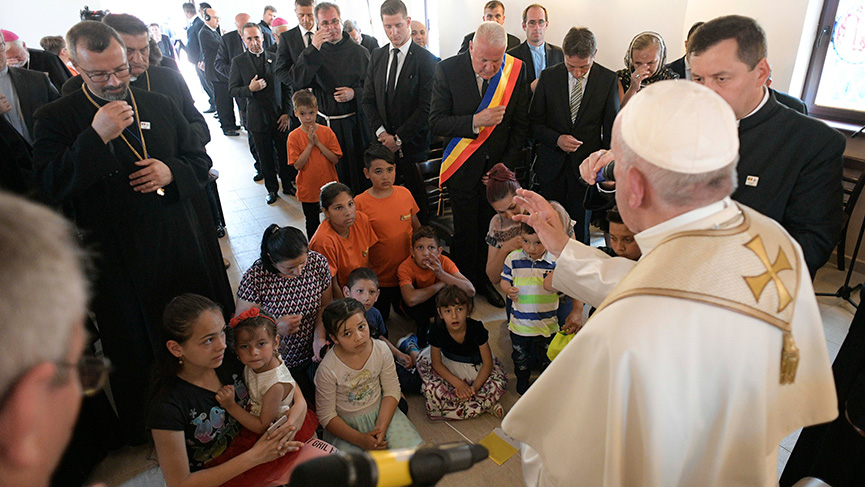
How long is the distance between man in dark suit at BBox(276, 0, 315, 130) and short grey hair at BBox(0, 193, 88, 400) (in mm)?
4762

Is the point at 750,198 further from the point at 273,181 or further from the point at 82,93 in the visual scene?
the point at 273,181

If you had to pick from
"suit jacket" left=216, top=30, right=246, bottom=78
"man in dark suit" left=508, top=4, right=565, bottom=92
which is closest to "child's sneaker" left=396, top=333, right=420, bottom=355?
Result: "man in dark suit" left=508, top=4, right=565, bottom=92

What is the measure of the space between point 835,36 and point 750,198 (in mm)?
3089

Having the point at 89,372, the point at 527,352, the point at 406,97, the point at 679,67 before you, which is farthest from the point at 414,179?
the point at 89,372

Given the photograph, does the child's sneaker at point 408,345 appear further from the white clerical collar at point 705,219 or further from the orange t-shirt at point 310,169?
the white clerical collar at point 705,219

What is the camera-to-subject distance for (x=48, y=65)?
11.7ft

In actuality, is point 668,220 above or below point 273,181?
above

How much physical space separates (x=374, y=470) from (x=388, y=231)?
267cm

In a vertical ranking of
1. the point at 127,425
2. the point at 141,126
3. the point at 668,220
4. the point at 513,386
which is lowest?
the point at 513,386

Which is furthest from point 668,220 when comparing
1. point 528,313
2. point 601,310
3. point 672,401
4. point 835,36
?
point 835,36

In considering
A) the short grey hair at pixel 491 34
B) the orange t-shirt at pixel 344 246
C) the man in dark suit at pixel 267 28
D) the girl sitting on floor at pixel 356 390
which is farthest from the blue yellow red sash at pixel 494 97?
the man in dark suit at pixel 267 28

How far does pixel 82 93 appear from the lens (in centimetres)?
191

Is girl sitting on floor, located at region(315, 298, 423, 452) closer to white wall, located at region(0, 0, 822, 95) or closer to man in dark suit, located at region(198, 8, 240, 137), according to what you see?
white wall, located at region(0, 0, 822, 95)

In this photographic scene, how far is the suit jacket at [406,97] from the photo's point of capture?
3914mm
